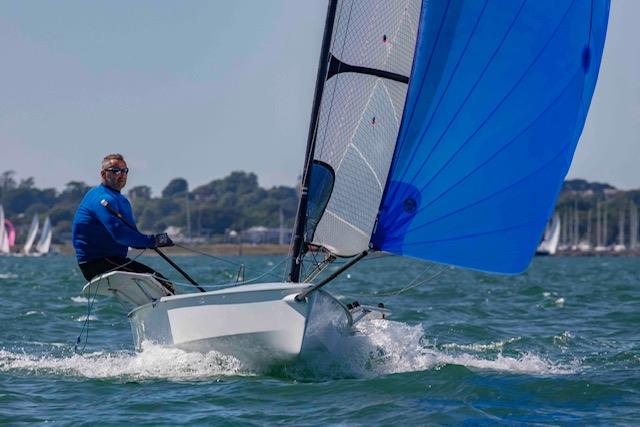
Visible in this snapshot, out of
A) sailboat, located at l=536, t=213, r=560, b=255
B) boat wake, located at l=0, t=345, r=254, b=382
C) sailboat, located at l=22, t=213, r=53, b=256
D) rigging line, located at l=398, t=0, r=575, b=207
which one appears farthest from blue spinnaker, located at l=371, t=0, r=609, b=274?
sailboat, located at l=22, t=213, r=53, b=256

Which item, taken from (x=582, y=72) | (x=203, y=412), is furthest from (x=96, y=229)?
(x=582, y=72)

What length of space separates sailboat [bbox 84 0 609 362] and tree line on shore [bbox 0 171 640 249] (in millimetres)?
115067

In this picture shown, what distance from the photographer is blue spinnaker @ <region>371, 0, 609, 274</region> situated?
1003cm

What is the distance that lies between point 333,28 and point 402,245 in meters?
1.76

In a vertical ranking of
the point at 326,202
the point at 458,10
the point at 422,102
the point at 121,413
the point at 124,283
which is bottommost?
A: the point at 121,413

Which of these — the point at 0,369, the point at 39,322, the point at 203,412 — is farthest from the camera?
the point at 39,322

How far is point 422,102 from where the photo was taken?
1025cm

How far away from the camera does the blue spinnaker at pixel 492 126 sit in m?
10.0

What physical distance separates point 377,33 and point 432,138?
929 millimetres

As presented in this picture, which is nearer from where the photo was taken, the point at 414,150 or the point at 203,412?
the point at 203,412

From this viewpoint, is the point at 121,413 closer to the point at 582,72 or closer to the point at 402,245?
the point at 402,245

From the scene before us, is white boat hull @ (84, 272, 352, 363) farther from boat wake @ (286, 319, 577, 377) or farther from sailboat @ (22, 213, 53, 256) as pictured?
sailboat @ (22, 213, 53, 256)

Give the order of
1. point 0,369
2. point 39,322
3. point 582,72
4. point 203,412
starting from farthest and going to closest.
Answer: point 39,322
point 0,369
point 582,72
point 203,412

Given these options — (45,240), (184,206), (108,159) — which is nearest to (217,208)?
(184,206)
